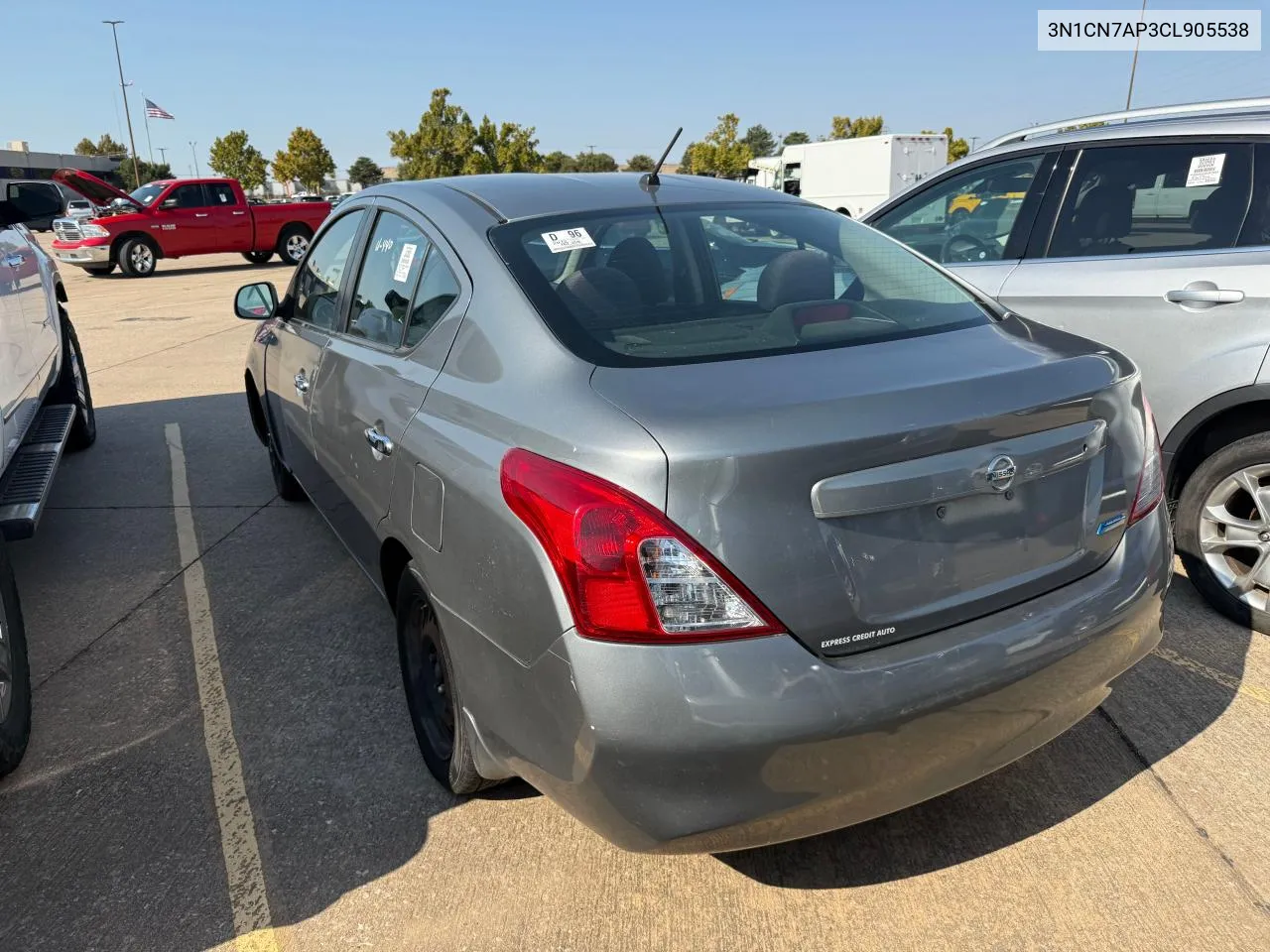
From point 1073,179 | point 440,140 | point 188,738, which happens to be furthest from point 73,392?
point 440,140

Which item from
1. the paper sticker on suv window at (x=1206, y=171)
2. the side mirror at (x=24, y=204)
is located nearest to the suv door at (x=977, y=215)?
the paper sticker on suv window at (x=1206, y=171)

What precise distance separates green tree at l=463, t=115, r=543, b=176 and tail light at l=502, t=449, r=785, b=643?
190ft

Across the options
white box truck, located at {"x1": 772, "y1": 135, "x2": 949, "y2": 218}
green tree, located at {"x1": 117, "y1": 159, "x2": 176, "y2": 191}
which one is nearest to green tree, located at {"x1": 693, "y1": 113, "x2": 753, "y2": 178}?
white box truck, located at {"x1": 772, "y1": 135, "x2": 949, "y2": 218}

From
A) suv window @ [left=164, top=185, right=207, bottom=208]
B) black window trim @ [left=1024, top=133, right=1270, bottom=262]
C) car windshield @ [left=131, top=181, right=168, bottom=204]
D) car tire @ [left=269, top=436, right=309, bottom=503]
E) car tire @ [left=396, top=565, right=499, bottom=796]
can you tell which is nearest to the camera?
car tire @ [left=396, top=565, right=499, bottom=796]

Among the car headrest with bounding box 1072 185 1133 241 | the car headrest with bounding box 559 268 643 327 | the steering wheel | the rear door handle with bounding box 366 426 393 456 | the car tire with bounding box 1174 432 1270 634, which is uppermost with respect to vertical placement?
the car headrest with bounding box 1072 185 1133 241

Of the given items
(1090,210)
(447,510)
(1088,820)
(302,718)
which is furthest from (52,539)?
(1090,210)

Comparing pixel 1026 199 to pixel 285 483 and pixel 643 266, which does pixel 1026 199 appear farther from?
pixel 285 483

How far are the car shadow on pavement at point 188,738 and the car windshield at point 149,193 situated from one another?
1732 cm

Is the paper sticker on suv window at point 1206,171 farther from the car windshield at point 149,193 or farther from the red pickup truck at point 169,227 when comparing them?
the car windshield at point 149,193

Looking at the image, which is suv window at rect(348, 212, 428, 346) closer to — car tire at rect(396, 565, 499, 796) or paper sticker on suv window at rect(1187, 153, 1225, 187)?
car tire at rect(396, 565, 499, 796)

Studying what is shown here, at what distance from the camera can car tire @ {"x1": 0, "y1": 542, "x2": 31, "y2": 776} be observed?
2857mm

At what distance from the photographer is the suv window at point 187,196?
1975cm

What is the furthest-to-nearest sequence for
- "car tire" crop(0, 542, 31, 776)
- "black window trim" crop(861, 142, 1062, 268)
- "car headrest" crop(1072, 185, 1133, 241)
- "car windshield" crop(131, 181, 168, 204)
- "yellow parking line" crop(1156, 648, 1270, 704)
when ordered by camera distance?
1. "car windshield" crop(131, 181, 168, 204)
2. "black window trim" crop(861, 142, 1062, 268)
3. "car headrest" crop(1072, 185, 1133, 241)
4. "yellow parking line" crop(1156, 648, 1270, 704)
5. "car tire" crop(0, 542, 31, 776)

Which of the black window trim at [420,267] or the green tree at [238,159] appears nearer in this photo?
the black window trim at [420,267]
